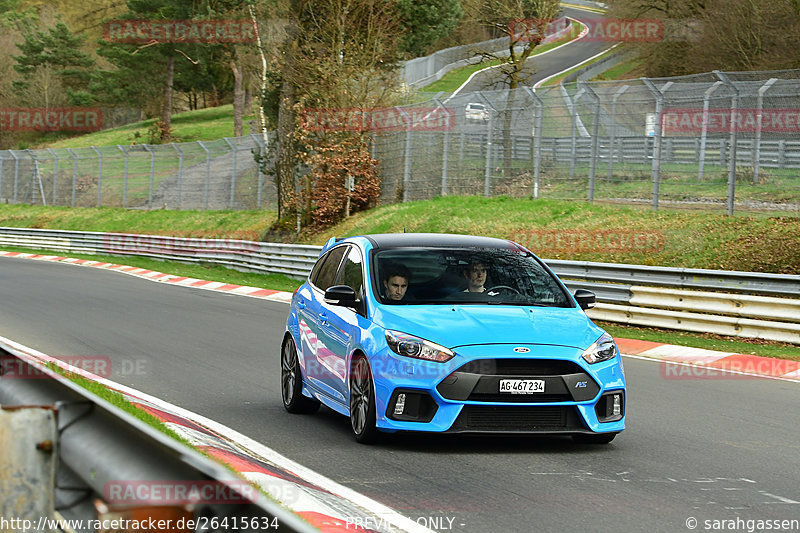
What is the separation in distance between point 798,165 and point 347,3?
1907cm

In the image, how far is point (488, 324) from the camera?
27.1 ft

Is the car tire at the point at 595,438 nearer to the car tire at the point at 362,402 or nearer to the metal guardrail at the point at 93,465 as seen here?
the car tire at the point at 362,402

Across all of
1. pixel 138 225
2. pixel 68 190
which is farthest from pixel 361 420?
pixel 68 190

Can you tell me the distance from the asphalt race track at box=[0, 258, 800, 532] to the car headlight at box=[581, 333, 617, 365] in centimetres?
68

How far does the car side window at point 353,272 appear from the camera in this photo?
928 centimetres

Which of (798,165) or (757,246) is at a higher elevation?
(798,165)

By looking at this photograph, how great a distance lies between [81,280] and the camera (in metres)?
28.3

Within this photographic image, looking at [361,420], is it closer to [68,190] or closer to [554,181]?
[554,181]

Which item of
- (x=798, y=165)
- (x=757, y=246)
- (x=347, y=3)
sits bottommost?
(x=757, y=246)

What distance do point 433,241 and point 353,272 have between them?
2.33 ft

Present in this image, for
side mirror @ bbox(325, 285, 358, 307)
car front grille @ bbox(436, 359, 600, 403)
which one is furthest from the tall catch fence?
car front grille @ bbox(436, 359, 600, 403)

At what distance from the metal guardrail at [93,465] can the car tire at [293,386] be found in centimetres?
568

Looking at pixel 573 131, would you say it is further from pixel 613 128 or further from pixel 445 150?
pixel 445 150

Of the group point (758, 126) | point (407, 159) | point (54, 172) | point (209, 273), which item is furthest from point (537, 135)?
point (54, 172)
